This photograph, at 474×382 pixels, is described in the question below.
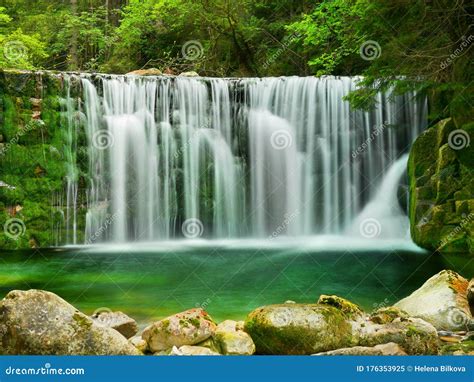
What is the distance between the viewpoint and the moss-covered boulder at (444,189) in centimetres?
1123

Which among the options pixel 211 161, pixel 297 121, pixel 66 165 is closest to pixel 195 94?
pixel 211 161

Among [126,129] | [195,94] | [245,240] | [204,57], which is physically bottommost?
[245,240]

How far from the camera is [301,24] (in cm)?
1736

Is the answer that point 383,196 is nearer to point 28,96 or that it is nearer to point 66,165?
point 66,165

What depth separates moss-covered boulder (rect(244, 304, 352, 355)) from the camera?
17.4 feet

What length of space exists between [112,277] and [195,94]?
697cm

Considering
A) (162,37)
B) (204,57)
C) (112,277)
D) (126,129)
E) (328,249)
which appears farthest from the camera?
(162,37)

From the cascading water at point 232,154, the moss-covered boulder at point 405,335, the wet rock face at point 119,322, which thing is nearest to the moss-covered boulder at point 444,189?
the cascading water at point 232,154

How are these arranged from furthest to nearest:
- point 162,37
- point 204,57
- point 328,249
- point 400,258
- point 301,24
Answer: point 162,37
point 204,57
point 301,24
point 328,249
point 400,258

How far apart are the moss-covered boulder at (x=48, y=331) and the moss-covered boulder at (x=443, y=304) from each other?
3427 mm

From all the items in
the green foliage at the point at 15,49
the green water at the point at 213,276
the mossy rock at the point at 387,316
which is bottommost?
the green water at the point at 213,276

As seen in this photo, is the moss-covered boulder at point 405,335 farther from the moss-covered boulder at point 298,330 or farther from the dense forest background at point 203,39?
the dense forest background at point 203,39

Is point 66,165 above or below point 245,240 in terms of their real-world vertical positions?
above

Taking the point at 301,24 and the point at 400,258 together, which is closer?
the point at 400,258
